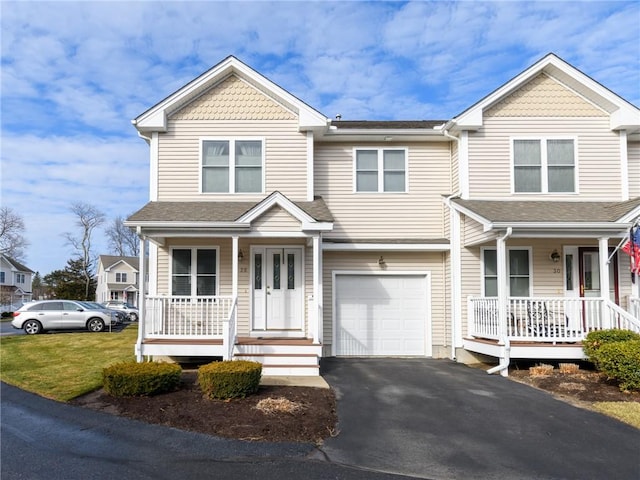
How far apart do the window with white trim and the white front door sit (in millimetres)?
4644

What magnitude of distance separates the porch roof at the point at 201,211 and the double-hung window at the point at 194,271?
1.15m

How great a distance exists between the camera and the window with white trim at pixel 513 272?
38.8 feet

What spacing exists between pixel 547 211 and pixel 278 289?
663 centimetres

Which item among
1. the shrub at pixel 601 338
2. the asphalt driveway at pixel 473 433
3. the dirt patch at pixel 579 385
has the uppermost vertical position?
the shrub at pixel 601 338

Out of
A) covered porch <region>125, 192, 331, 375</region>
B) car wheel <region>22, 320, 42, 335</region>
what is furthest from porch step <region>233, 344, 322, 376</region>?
car wheel <region>22, 320, 42, 335</region>

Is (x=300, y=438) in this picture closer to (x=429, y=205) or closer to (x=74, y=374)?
(x=74, y=374)

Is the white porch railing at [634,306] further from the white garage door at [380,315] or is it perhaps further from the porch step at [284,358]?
the porch step at [284,358]

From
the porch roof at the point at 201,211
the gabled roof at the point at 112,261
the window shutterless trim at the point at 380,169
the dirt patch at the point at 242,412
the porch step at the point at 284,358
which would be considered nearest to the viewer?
the dirt patch at the point at 242,412

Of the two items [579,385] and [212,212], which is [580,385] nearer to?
[579,385]

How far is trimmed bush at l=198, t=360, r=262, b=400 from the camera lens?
7.66m

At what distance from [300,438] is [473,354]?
698 centimetres

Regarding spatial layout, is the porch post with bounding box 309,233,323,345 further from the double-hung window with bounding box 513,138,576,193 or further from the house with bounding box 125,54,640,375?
the double-hung window with bounding box 513,138,576,193

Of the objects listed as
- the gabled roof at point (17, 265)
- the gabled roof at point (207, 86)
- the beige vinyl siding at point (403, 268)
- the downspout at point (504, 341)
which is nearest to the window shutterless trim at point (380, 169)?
the gabled roof at point (207, 86)

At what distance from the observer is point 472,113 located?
1184 cm
